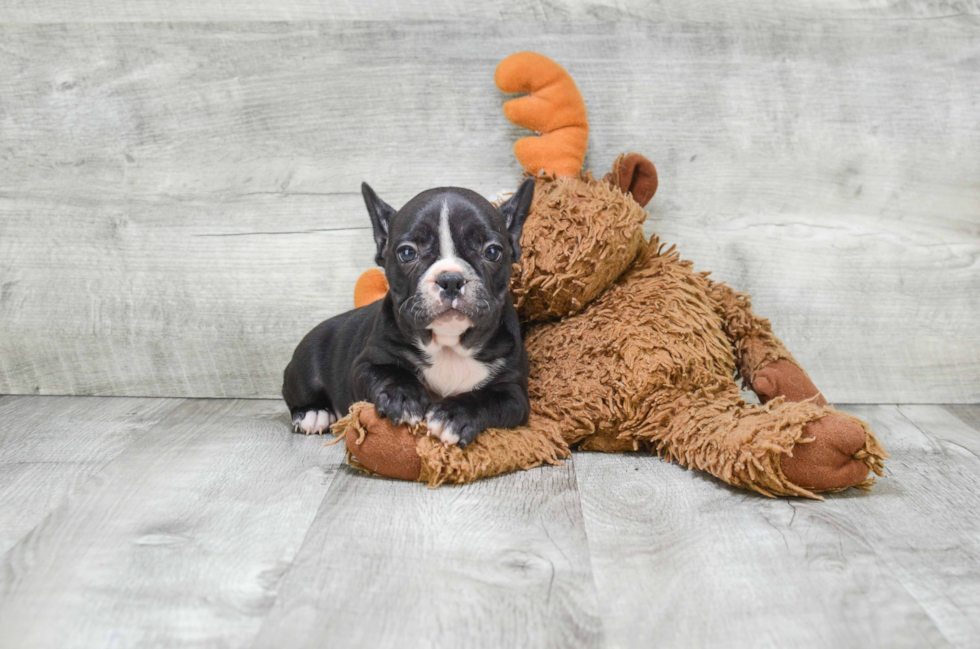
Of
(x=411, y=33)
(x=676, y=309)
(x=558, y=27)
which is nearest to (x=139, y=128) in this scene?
(x=411, y=33)

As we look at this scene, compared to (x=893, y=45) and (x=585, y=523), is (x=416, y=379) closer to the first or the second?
(x=585, y=523)

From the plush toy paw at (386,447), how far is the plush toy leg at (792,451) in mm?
720

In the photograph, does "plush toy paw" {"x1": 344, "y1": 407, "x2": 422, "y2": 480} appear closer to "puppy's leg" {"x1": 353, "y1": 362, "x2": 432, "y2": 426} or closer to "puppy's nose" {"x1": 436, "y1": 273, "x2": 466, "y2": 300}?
"puppy's leg" {"x1": 353, "y1": 362, "x2": 432, "y2": 426}

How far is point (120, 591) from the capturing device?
4.50ft

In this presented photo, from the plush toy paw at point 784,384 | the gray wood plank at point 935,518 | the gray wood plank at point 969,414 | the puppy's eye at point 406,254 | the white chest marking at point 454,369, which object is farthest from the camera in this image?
the gray wood plank at point 969,414

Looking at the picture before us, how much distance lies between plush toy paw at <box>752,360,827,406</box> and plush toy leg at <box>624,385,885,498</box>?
32cm

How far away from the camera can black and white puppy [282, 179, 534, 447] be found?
6.32 feet

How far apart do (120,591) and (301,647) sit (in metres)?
0.39

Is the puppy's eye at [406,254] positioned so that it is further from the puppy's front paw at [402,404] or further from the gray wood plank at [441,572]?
the gray wood plank at [441,572]

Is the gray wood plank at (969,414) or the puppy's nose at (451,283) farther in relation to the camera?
the gray wood plank at (969,414)

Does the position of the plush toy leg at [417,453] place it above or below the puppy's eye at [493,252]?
below

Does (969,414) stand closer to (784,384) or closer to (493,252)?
(784,384)

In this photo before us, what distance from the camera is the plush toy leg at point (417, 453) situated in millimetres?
1904

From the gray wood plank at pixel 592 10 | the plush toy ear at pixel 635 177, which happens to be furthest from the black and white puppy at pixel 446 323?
the gray wood plank at pixel 592 10
